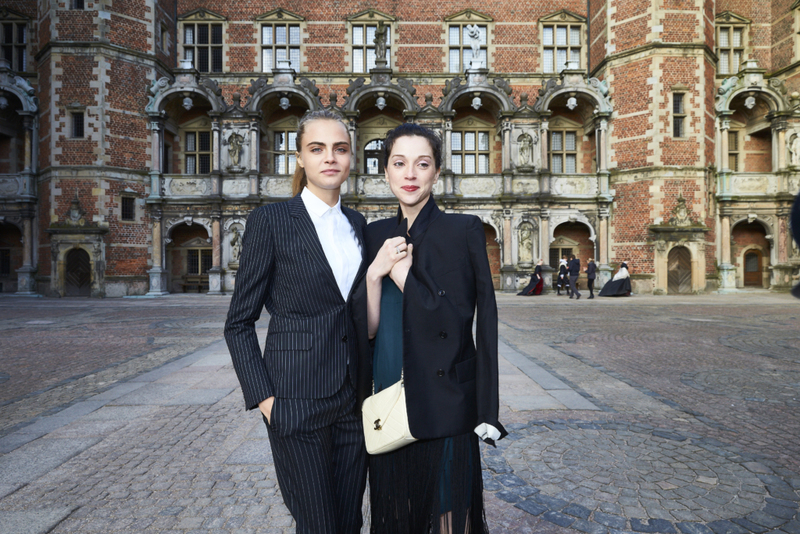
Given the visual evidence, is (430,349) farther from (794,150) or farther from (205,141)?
(794,150)

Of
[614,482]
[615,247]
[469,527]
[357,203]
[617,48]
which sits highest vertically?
[617,48]

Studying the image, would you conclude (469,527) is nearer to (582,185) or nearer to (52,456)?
(52,456)

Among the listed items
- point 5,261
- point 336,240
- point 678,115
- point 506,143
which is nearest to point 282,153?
point 506,143

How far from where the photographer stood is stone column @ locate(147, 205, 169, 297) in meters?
19.2

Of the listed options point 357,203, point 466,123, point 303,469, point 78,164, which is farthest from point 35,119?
point 303,469

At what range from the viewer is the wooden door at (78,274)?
18812 mm

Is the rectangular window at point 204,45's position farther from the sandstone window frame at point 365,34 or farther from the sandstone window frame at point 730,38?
the sandstone window frame at point 730,38

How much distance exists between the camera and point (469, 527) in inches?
64.6

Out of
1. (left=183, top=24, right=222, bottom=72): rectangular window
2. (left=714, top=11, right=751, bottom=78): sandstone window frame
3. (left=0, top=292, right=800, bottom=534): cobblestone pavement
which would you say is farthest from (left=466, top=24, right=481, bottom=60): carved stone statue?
(left=0, top=292, right=800, bottom=534): cobblestone pavement

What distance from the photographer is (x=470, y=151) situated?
21641 millimetres

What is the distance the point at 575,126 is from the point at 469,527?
2283cm

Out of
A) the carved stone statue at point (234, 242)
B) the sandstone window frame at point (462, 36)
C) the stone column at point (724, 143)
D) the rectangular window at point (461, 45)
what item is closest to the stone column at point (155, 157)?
the carved stone statue at point (234, 242)

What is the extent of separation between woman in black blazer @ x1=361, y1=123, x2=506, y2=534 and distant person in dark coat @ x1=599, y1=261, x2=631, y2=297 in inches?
707

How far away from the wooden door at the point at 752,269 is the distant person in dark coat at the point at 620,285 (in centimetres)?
822
